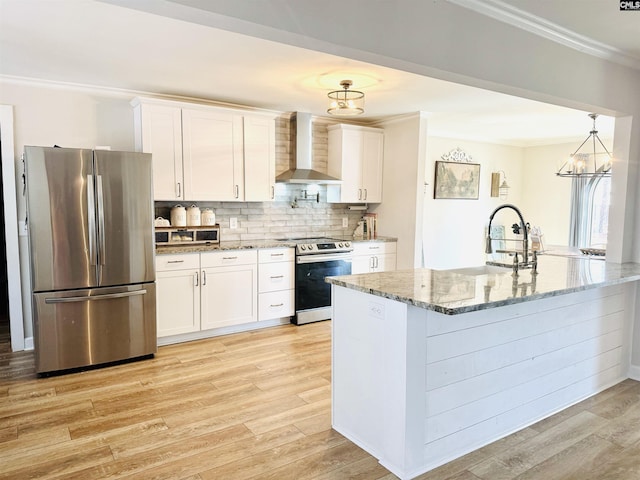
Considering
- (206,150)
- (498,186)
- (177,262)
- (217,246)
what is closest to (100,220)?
(177,262)

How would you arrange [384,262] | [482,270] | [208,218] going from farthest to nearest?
[384,262], [208,218], [482,270]

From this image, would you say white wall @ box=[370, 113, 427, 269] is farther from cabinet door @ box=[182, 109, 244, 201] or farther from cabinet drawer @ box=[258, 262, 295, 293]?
cabinet door @ box=[182, 109, 244, 201]

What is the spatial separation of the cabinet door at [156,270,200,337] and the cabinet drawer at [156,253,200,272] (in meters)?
0.04

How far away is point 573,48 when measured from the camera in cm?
279

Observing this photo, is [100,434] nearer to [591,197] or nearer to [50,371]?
[50,371]

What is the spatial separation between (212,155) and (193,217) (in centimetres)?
67

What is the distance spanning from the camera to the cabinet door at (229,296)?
424 cm

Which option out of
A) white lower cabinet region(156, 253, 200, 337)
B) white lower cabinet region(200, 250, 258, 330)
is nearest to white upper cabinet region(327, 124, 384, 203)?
white lower cabinet region(200, 250, 258, 330)

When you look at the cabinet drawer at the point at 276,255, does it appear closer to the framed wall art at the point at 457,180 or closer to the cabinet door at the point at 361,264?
the cabinet door at the point at 361,264

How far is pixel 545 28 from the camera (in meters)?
2.54

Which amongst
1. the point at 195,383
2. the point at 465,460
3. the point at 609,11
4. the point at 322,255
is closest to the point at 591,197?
the point at 322,255

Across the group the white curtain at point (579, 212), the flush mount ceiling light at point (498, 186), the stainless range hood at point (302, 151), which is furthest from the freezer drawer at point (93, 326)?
the white curtain at point (579, 212)

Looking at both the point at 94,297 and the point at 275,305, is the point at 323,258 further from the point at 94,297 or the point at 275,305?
the point at 94,297

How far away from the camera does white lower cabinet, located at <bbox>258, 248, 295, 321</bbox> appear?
4.55 metres
